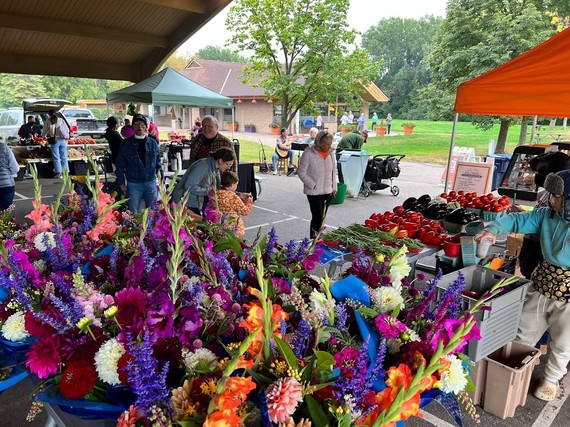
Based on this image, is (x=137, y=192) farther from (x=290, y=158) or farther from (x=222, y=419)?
(x=290, y=158)

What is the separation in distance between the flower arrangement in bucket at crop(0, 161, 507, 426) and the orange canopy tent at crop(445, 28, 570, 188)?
3.33m

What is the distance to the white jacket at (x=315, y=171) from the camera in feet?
16.5

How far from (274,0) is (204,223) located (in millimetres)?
16617

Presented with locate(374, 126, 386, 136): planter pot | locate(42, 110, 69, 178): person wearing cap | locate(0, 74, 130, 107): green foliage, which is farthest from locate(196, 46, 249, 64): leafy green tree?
locate(42, 110, 69, 178): person wearing cap

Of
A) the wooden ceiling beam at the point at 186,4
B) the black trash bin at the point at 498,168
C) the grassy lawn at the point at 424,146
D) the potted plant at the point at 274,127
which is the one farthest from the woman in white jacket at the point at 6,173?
the potted plant at the point at 274,127

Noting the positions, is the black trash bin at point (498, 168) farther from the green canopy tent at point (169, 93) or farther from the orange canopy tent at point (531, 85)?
the green canopy tent at point (169, 93)

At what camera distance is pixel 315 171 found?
5.03 metres

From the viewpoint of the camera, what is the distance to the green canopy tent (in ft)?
25.5

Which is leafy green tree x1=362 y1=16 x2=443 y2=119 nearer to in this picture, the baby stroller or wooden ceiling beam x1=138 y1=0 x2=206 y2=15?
the baby stroller

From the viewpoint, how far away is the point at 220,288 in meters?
1.44

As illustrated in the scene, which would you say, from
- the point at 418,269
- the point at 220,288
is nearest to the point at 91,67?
the point at 418,269

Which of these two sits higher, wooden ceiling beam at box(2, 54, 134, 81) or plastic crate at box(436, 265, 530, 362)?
wooden ceiling beam at box(2, 54, 134, 81)

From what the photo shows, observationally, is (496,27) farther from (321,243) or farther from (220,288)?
(220,288)

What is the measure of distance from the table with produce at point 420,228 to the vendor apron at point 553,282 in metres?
0.59
